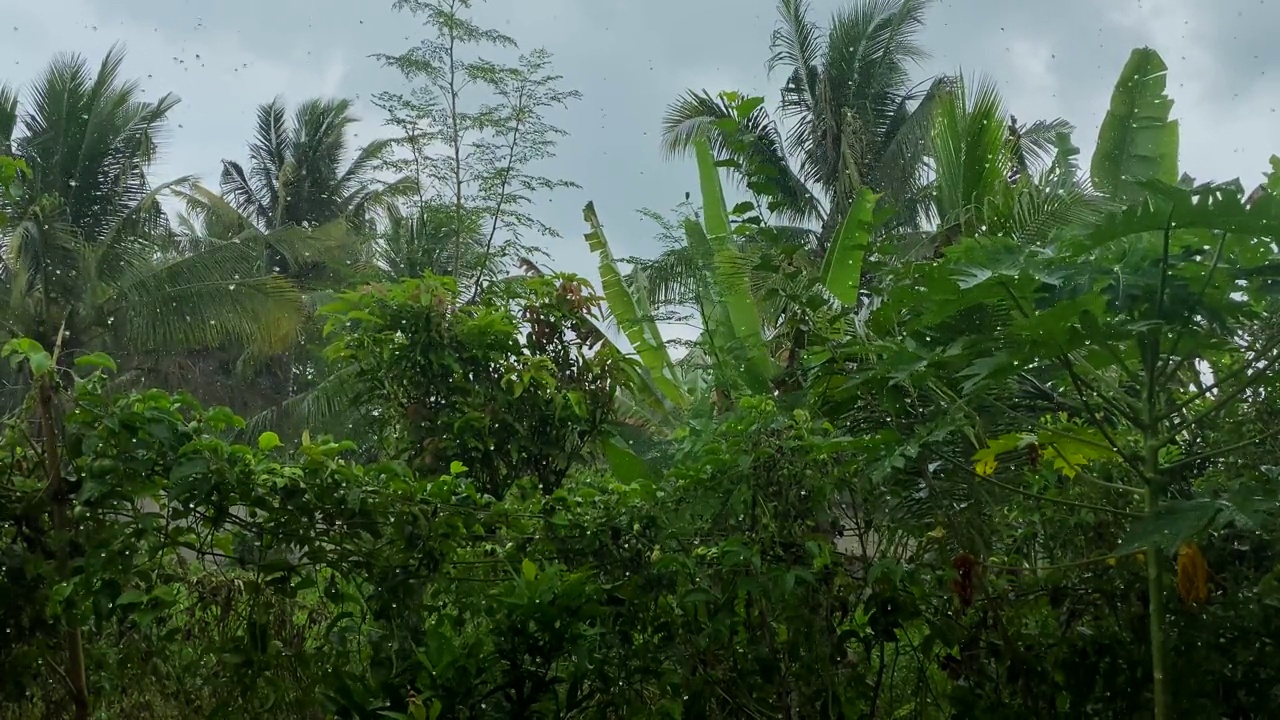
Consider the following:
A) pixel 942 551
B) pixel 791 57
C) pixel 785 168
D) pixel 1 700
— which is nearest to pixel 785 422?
pixel 942 551

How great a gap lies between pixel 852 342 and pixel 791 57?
4.26 metres

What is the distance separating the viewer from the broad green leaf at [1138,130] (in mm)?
2557

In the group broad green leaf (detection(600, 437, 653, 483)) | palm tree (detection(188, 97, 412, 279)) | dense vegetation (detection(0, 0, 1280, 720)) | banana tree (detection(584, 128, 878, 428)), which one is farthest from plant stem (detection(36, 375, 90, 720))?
palm tree (detection(188, 97, 412, 279))

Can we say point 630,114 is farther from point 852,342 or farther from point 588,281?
point 852,342

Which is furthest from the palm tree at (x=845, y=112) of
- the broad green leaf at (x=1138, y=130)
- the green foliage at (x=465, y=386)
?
the green foliage at (x=465, y=386)

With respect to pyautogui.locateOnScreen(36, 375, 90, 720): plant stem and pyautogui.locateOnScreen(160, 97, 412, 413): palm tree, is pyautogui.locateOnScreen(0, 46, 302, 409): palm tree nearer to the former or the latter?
pyautogui.locateOnScreen(160, 97, 412, 413): palm tree

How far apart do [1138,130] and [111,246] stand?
11.9ft

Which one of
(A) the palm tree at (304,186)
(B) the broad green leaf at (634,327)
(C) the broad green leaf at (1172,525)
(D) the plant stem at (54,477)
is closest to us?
(C) the broad green leaf at (1172,525)

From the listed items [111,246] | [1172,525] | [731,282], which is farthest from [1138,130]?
[111,246]

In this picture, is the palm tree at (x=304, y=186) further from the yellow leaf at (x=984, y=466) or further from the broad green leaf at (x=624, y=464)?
the yellow leaf at (x=984, y=466)

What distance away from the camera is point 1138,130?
263cm

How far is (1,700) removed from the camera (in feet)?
5.51

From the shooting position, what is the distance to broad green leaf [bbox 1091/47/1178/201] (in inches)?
101

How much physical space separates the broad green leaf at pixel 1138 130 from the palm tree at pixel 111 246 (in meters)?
2.93
